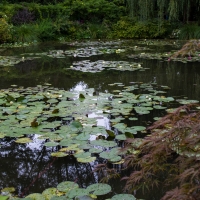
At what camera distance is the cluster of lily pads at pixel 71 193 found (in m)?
1.76

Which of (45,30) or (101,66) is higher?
(45,30)

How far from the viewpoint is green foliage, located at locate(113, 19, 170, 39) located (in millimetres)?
13258

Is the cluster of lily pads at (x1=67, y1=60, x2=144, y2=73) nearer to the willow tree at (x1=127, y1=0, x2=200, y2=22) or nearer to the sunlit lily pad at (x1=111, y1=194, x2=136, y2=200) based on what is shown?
the sunlit lily pad at (x1=111, y1=194, x2=136, y2=200)

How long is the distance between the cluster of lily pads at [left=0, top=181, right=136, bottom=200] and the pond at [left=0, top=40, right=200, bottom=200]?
0.05m

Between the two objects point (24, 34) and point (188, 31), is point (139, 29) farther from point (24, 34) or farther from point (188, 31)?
point (24, 34)

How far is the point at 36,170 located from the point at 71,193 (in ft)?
1.66

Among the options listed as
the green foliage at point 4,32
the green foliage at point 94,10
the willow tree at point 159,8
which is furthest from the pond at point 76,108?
the green foliage at point 94,10

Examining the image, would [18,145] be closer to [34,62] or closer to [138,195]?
[138,195]

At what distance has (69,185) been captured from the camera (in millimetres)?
1934

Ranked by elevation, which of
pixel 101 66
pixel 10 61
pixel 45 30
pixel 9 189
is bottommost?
pixel 9 189

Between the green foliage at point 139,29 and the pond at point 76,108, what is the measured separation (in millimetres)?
6753

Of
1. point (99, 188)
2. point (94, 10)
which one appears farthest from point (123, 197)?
point (94, 10)

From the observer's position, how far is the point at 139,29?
13.5 m

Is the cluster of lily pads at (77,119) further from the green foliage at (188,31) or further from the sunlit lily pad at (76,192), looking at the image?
the green foliage at (188,31)
